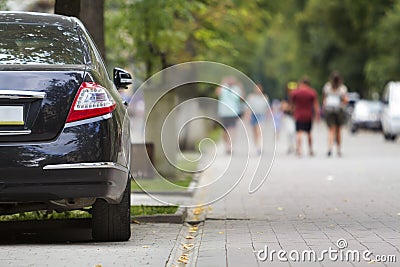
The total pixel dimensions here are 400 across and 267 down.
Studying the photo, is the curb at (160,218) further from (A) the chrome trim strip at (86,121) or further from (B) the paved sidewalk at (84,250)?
(A) the chrome trim strip at (86,121)

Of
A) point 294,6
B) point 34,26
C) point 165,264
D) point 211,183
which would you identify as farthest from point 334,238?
point 294,6

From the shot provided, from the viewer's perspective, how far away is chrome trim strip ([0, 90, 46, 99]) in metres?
7.62

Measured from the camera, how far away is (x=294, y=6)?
4975 cm

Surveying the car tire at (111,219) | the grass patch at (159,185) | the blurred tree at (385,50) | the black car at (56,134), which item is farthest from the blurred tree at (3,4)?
the blurred tree at (385,50)

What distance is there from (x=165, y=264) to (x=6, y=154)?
4.58 ft

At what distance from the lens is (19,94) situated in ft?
25.1

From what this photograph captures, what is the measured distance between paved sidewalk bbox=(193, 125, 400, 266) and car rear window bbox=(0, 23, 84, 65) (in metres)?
1.88

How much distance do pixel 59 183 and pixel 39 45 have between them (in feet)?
4.26

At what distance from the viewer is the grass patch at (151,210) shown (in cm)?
1111

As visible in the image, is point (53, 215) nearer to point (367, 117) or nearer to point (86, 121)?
point (86, 121)

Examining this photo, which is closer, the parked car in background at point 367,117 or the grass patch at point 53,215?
the grass patch at point 53,215

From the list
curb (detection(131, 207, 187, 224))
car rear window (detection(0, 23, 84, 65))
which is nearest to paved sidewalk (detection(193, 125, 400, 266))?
curb (detection(131, 207, 187, 224))

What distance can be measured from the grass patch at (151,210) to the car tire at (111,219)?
2417 millimetres

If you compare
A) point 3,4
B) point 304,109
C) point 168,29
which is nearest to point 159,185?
point 3,4
